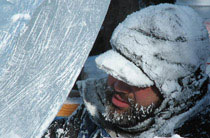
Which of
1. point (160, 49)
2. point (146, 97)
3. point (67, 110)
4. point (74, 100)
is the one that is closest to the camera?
point (160, 49)

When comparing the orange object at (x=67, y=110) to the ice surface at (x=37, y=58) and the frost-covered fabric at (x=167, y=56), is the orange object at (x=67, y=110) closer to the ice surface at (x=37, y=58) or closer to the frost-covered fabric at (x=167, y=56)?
the frost-covered fabric at (x=167, y=56)

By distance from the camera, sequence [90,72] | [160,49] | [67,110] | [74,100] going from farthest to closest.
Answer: [90,72]
[74,100]
[67,110]
[160,49]

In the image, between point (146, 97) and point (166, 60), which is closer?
point (166, 60)

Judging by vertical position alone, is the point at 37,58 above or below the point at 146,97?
above

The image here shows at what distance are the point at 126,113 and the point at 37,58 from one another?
56 cm

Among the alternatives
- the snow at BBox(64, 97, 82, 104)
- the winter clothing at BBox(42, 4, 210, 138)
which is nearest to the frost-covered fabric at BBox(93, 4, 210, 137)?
the winter clothing at BBox(42, 4, 210, 138)

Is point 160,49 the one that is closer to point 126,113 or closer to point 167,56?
point 167,56

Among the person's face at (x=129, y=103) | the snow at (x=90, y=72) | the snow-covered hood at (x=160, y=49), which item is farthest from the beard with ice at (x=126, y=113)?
the snow at (x=90, y=72)

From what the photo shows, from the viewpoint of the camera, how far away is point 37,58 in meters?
1.07

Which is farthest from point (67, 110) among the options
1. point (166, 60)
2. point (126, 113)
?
point (166, 60)

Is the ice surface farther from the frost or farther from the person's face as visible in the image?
the person's face

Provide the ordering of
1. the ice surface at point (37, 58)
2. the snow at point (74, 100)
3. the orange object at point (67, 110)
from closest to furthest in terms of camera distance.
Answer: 1. the ice surface at point (37, 58)
2. the orange object at point (67, 110)
3. the snow at point (74, 100)

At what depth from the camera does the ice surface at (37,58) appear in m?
1.05

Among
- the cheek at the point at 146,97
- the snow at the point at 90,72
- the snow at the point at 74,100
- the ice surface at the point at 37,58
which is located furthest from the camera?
the snow at the point at 90,72
